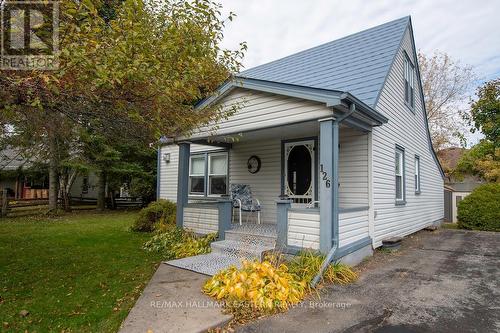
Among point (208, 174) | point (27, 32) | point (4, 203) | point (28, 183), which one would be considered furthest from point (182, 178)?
point (28, 183)

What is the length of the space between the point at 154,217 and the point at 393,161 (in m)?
7.55

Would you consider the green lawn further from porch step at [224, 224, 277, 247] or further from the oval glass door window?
the oval glass door window

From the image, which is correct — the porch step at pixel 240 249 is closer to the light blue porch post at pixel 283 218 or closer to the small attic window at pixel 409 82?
the light blue porch post at pixel 283 218

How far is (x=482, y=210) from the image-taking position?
12.2 metres

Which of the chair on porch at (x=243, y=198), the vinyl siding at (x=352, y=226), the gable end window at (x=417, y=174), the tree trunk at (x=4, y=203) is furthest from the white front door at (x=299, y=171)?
the tree trunk at (x=4, y=203)

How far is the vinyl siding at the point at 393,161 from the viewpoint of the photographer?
24.5 ft

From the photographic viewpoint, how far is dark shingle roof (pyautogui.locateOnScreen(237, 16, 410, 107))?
7656 millimetres

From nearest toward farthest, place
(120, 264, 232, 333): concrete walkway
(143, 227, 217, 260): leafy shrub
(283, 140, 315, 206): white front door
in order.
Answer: (120, 264, 232, 333): concrete walkway < (143, 227, 217, 260): leafy shrub < (283, 140, 315, 206): white front door

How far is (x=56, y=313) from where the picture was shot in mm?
3855

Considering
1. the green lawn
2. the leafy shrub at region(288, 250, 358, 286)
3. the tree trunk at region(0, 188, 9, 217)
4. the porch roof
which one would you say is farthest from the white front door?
the tree trunk at region(0, 188, 9, 217)

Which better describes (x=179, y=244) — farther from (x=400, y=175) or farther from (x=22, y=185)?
(x=22, y=185)

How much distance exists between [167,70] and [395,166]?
692 cm

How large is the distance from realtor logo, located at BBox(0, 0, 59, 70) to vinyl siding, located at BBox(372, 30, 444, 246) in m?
6.29

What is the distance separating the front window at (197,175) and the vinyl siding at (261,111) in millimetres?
3073
